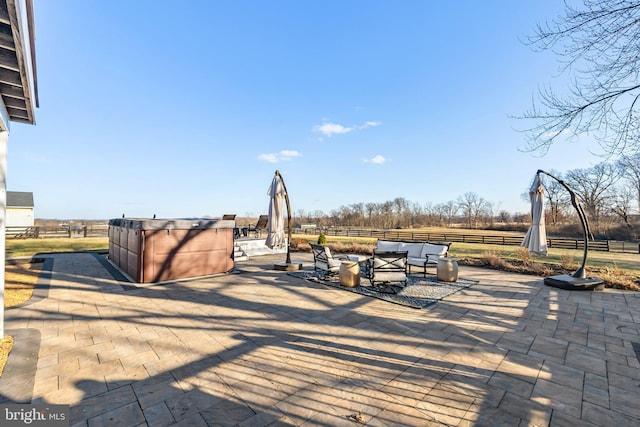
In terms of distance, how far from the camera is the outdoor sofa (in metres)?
7.91

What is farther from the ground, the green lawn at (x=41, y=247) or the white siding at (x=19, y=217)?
the white siding at (x=19, y=217)

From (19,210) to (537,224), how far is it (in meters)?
49.0

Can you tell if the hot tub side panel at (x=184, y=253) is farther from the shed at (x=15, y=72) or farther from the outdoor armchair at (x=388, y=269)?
the outdoor armchair at (x=388, y=269)

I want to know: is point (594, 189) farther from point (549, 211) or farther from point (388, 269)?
point (388, 269)

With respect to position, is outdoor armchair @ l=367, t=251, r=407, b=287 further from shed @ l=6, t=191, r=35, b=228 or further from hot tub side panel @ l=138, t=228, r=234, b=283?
shed @ l=6, t=191, r=35, b=228

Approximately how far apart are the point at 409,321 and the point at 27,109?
6.76 m

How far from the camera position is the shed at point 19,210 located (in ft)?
100

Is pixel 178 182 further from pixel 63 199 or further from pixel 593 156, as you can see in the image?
pixel 593 156

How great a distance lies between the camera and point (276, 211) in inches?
324

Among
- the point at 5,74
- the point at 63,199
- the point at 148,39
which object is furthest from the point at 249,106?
the point at 63,199

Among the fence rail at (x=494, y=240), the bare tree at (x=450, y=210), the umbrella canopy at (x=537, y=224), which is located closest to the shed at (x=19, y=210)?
the fence rail at (x=494, y=240)

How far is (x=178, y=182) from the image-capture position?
28391 millimetres

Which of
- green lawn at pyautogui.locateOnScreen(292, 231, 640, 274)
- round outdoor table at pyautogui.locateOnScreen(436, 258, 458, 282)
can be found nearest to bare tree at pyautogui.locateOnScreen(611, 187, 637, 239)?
green lawn at pyautogui.locateOnScreen(292, 231, 640, 274)

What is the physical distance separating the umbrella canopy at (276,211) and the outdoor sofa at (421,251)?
12.6 feet
